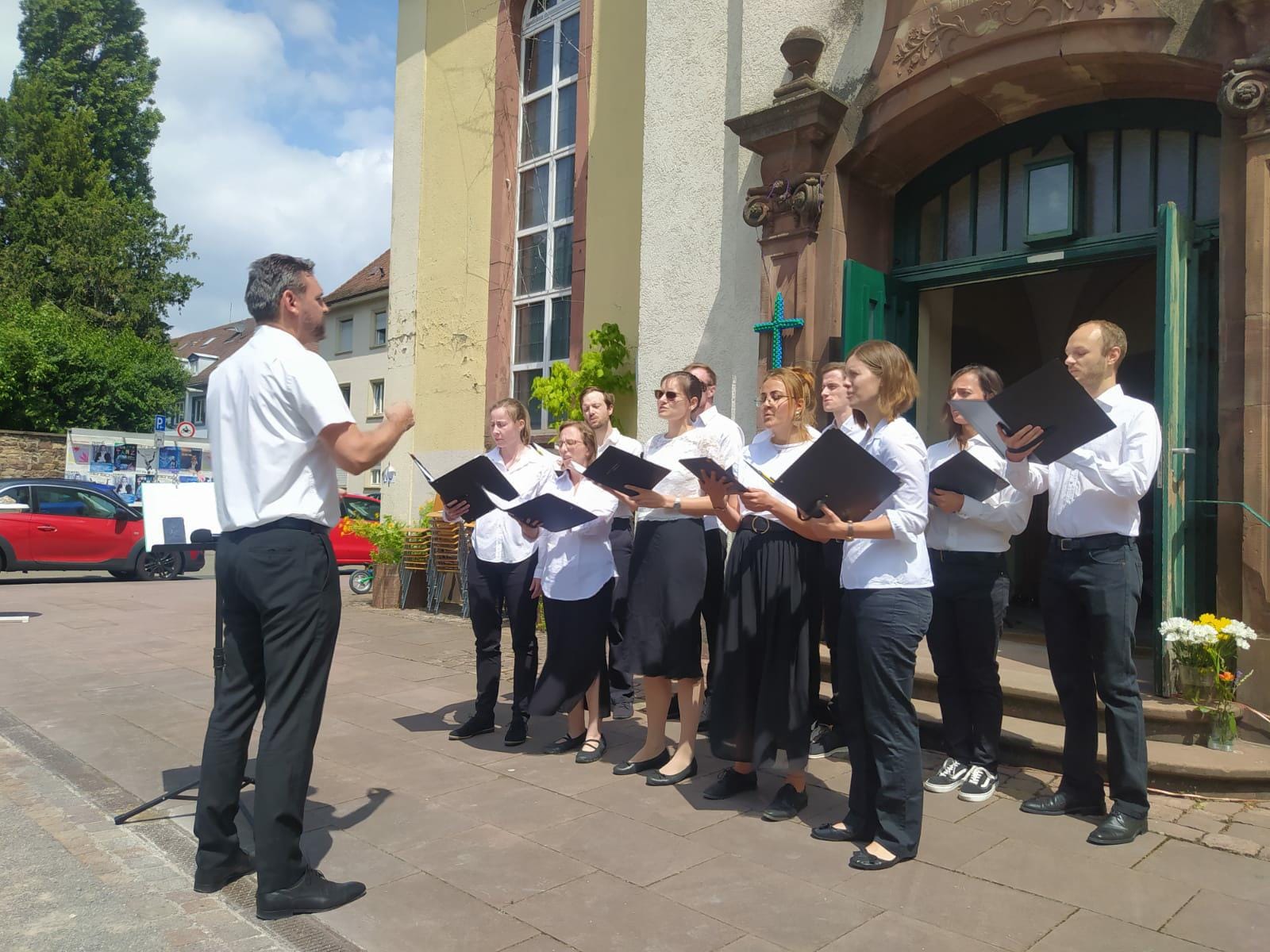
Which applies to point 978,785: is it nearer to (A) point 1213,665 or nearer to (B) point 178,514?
(A) point 1213,665

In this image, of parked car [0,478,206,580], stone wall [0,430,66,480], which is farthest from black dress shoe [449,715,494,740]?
stone wall [0,430,66,480]

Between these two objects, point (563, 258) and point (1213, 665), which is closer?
point (1213, 665)

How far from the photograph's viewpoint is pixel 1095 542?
4.10 meters

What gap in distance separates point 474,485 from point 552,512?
0.42 meters

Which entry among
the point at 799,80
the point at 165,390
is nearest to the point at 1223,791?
the point at 799,80

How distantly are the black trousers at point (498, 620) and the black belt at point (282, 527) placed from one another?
85.0 inches

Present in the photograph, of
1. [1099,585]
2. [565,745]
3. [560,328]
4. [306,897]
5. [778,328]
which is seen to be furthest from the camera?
[560,328]

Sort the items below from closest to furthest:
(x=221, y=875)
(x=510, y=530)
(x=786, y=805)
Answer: (x=221, y=875) → (x=786, y=805) → (x=510, y=530)

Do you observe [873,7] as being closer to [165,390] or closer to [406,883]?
[406,883]

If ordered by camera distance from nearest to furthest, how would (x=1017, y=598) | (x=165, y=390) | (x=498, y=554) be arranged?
(x=498, y=554), (x=1017, y=598), (x=165, y=390)

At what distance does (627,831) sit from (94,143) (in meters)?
39.4

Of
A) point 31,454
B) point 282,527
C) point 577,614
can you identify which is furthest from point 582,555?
point 31,454

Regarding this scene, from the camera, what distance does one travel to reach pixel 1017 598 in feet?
33.0

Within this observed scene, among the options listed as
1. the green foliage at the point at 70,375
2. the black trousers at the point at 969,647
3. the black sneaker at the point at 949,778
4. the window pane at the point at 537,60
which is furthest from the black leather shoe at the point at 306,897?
the green foliage at the point at 70,375
